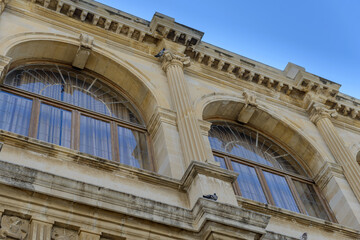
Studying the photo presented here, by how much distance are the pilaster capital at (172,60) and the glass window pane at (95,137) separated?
277 centimetres

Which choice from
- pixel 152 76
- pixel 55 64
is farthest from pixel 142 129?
pixel 55 64

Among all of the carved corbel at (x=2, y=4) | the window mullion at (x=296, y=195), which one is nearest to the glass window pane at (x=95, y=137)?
the carved corbel at (x=2, y=4)

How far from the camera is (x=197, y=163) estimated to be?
10.2 meters

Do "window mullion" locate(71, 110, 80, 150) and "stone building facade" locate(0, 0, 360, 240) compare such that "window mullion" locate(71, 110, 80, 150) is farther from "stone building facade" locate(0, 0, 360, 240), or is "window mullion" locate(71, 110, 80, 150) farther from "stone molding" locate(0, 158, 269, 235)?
"stone molding" locate(0, 158, 269, 235)

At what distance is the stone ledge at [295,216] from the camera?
11242mm

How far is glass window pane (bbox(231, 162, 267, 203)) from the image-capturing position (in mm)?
13164

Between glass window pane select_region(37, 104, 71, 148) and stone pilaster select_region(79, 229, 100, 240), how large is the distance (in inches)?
143

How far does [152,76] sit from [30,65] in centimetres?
328

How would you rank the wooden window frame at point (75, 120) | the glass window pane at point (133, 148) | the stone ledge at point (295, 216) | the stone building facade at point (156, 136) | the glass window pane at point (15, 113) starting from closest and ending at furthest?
the stone building facade at point (156, 136) < the glass window pane at point (15, 113) < the stone ledge at point (295, 216) < the wooden window frame at point (75, 120) < the glass window pane at point (133, 148)

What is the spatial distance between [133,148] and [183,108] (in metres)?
1.61

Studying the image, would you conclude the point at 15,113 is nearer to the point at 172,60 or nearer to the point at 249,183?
the point at 172,60

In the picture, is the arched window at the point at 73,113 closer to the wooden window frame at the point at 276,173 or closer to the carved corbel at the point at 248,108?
the wooden window frame at the point at 276,173

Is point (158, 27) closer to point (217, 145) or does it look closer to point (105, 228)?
point (217, 145)

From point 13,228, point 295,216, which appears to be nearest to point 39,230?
point 13,228
